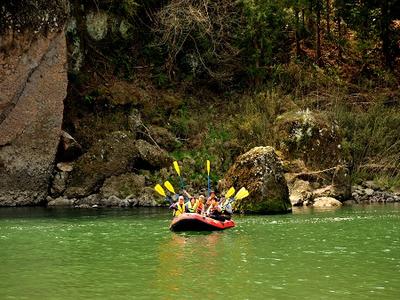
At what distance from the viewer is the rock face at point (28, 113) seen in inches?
922

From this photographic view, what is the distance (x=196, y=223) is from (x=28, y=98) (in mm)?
10532

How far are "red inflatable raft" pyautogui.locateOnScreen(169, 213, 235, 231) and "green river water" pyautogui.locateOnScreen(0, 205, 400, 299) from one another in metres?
0.31

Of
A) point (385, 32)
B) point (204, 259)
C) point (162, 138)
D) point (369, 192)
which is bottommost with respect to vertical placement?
point (204, 259)

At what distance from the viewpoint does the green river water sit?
8789mm

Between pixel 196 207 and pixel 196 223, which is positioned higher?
pixel 196 207

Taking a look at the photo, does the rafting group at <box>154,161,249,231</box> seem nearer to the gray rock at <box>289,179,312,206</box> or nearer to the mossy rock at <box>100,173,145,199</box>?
the gray rock at <box>289,179,312,206</box>

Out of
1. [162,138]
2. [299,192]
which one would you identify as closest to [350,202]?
[299,192]

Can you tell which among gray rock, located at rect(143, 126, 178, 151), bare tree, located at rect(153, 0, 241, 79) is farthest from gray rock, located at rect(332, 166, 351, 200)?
bare tree, located at rect(153, 0, 241, 79)

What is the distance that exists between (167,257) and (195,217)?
4.25m

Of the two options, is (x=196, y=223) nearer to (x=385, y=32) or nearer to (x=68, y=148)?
(x=68, y=148)

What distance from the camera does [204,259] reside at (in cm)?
1150

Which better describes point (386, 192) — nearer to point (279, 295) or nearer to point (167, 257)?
point (167, 257)

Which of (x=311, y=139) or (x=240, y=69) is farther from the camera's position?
(x=240, y=69)

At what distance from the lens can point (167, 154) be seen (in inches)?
992
